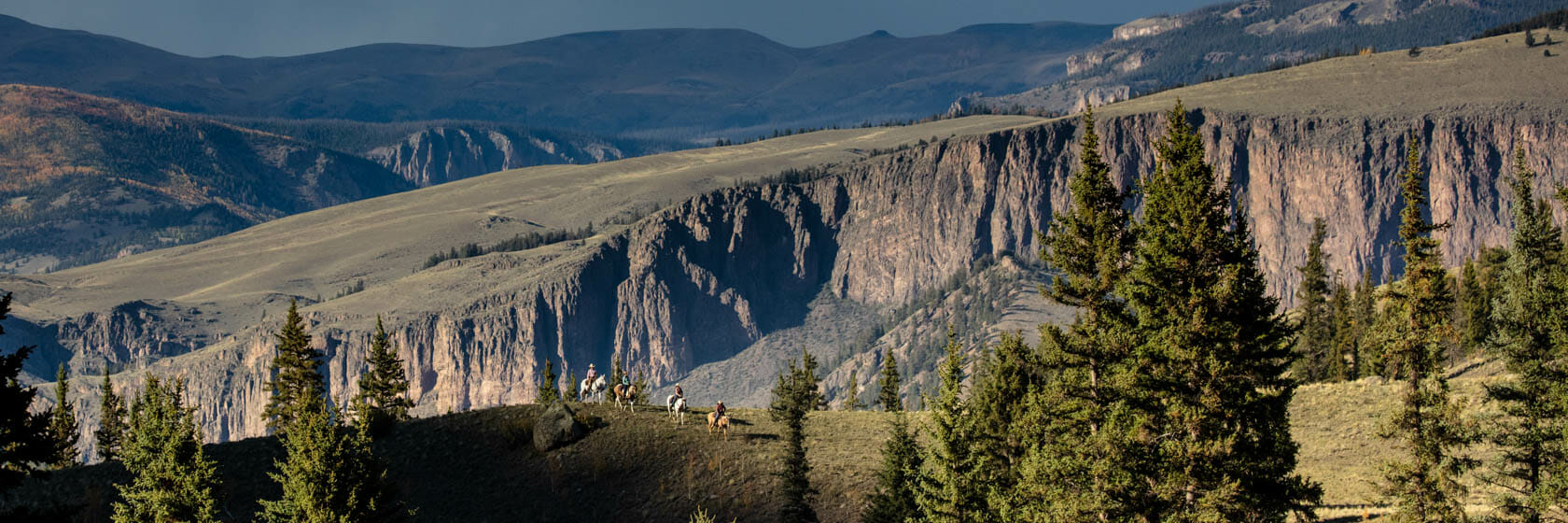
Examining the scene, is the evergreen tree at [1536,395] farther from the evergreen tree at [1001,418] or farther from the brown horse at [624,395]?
the brown horse at [624,395]

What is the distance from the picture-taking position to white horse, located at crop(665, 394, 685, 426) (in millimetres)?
62834

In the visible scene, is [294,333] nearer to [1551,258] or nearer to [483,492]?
[483,492]

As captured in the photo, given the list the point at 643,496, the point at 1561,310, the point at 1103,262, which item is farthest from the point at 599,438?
the point at 1561,310

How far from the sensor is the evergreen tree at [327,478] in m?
40.9

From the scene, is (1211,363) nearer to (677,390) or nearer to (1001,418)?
(1001,418)

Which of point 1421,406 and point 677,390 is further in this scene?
point 677,390

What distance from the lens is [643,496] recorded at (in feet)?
187

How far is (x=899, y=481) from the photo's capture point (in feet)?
153

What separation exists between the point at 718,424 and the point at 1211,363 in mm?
30894

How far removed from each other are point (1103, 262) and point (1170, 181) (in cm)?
343

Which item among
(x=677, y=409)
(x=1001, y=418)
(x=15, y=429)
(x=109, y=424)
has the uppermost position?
(x=15, y=429)

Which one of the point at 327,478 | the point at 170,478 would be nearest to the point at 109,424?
the point at 170,478

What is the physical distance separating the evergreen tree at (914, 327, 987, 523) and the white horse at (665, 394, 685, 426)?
2124 centimetres

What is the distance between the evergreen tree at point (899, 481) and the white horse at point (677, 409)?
17.1 meters
